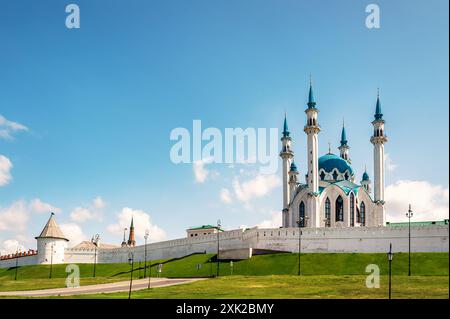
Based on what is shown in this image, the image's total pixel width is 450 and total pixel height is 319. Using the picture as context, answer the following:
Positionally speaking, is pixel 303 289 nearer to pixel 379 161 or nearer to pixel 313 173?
pixel 313 173

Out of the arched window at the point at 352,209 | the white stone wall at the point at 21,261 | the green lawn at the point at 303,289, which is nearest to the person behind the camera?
the green lawn at the point at 303,289

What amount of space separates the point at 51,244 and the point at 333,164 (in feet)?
195

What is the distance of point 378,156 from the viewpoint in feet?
312

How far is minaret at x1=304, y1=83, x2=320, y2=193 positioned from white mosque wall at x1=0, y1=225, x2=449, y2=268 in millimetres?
14088

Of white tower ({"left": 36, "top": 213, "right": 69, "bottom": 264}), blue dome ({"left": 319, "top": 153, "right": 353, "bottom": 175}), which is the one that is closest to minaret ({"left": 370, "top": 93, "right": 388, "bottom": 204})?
blue dome ({"left": 319, "top": 153, "right": 353, "bottom": 175})

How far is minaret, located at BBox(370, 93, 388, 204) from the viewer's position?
94.2 m

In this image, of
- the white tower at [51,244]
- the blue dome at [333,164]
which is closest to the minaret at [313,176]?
the blue dome at [333,164]

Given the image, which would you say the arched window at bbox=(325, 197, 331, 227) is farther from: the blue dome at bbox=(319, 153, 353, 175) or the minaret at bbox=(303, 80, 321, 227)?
the blue dome at bbox=(319, 153, 353, 175)

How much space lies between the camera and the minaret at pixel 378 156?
309ft

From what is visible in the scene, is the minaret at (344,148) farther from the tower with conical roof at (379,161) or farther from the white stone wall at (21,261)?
the white stone wall at (21,261)

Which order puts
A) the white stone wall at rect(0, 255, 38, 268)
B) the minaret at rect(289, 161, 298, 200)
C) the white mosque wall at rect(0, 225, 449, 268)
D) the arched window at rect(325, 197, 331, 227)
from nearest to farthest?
the white mosque wall at rect(0, 225, 449, 268) < the arched window at rect(325, 197, 331, 227) < the white stone wall at rect(0, 255, 38, 268) < the minaret at rect(289, 161, 298, 200)

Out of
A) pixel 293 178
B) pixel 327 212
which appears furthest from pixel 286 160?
pixel 327 212
